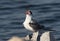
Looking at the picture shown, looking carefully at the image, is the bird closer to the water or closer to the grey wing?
the grey wing

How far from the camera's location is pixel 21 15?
599 inches

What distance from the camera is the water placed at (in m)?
13.6

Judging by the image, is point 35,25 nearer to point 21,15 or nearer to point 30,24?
point 30,24

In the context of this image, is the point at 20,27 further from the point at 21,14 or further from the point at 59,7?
the point at 59,7

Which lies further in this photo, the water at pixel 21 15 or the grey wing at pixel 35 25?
the water at pixel 21 15

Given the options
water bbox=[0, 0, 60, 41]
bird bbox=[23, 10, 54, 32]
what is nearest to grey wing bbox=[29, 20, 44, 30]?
bird bbox=[23, 10, 54, 32]

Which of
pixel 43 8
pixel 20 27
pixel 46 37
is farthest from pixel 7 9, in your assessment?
pixel 46 37

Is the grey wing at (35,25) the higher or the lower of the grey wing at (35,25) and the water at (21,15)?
the lower

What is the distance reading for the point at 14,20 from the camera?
15.2 m

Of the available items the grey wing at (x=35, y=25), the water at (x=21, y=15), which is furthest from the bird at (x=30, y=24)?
the water at (x=21, y=15)

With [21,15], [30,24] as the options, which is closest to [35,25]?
[30,24]

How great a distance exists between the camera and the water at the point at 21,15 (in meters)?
13.6

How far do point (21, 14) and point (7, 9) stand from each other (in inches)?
70.3

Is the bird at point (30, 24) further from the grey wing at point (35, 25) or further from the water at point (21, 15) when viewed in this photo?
the water at point (21, 15)
